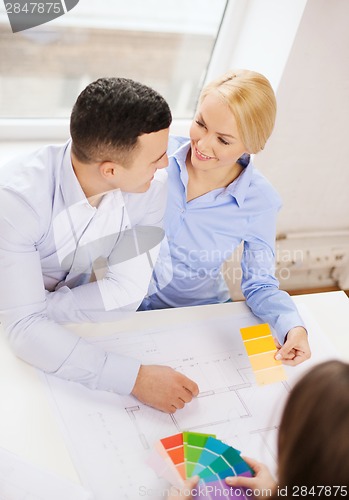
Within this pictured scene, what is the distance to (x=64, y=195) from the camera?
3.88ft

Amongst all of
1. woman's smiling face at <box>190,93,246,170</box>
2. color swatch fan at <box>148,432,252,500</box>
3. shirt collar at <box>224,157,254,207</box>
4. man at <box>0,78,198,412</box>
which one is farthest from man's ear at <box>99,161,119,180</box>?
color swatch fan at <box>148,432,252,500</box>

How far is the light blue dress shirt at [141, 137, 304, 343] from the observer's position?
56.3 inches

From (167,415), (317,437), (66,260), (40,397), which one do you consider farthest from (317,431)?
(66,260)

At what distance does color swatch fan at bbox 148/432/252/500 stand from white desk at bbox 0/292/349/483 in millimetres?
163

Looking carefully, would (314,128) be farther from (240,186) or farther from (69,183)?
(69,183)

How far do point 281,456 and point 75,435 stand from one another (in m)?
0.45

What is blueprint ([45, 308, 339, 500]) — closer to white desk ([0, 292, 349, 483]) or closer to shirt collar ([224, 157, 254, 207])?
white desk ([0, 292, 349, 483])

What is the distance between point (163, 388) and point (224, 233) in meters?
0.55

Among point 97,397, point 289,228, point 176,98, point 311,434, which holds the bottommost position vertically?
point 289,228

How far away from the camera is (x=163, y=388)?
109 centimetres

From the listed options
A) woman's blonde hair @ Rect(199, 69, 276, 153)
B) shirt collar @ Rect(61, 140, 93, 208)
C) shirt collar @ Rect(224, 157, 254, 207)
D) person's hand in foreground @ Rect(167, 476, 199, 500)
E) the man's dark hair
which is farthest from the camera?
shirt collar @ Rect(224, 157, 254, 207)

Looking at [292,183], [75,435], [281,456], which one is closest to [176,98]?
[292,183]

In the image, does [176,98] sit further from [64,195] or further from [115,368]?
[115,368]

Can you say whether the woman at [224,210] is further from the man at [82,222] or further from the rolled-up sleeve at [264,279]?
the man at [82,222]
